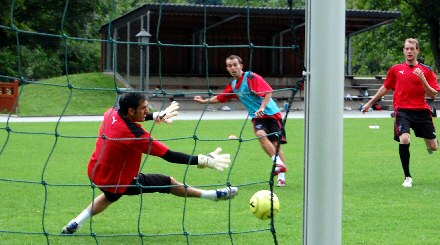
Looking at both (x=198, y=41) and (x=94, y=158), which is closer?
(x=94, y=158)

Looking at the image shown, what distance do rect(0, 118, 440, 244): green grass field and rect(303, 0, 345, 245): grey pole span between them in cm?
141

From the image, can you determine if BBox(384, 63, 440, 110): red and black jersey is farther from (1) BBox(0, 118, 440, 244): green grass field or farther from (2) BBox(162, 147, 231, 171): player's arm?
(2) BBox(162, 147, 231, 171): player's arm

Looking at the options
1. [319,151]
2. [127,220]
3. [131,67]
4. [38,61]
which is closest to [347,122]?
[131,67]

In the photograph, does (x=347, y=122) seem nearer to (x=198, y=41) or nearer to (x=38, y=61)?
(x=198, y=41)

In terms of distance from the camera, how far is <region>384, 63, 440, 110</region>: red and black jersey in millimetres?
11625

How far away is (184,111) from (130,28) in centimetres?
526

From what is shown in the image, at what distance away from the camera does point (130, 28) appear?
3722 cm

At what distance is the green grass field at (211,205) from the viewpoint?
25.0ft

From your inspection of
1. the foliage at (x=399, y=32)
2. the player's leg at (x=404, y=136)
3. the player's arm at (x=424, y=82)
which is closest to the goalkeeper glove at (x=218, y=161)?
the player's arm at (x=424, y=82)

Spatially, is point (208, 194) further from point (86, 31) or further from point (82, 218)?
point (86, 31)

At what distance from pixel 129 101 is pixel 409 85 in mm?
5117

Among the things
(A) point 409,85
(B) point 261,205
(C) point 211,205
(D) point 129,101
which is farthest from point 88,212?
(A) point 409,85

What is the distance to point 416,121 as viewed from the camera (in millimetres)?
11719

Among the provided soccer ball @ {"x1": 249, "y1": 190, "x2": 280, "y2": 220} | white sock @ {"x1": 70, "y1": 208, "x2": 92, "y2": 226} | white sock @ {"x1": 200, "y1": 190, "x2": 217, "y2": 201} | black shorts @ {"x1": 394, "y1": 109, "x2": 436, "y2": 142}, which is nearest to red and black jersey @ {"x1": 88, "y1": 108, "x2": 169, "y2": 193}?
white sock @ {"x1": 70, "y1": 208, "x2": 92, "y2": 226}
